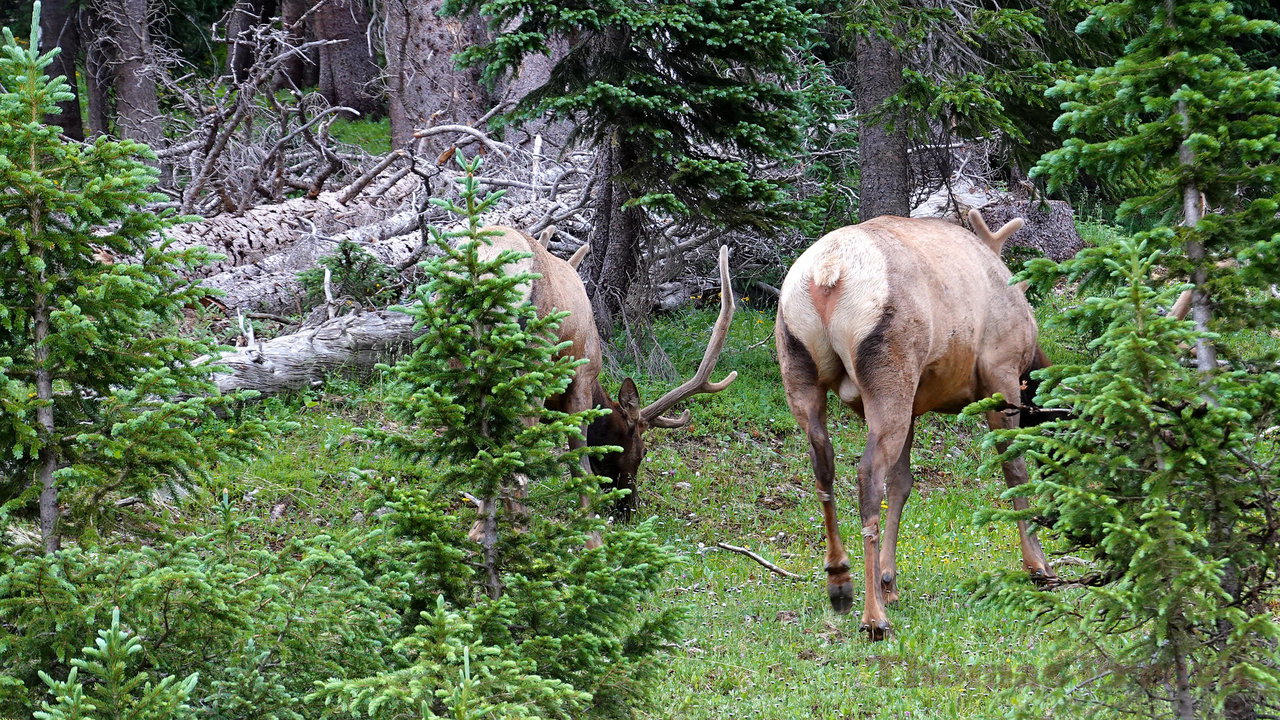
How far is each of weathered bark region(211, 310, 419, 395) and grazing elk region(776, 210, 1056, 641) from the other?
444cm

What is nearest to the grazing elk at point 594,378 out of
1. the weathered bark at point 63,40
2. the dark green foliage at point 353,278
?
the dark green foliage at point 353,278

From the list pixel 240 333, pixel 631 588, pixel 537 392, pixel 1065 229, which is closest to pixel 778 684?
pixel 631 588

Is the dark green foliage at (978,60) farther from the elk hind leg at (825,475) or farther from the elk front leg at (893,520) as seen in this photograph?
the elk hind leg at (825,475)

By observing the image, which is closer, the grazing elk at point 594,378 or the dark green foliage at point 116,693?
the dark green foliage at point 116,693

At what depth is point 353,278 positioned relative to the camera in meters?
11.6

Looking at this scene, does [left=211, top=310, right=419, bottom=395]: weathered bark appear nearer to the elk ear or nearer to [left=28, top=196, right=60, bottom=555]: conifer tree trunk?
the elk ear

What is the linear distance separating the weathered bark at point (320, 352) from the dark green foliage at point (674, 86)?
2421mm

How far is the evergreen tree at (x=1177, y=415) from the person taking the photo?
351cm

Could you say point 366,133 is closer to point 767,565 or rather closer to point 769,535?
point 769,535

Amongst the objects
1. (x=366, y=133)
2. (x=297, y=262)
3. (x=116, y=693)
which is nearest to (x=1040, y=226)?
(x=297, y=262)

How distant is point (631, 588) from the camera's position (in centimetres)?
407

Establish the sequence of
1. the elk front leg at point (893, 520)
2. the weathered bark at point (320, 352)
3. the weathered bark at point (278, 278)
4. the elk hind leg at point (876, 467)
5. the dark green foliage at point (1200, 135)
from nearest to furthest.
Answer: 1. the dark green foliage at point (1200, 135)
2. the elk hind leg at point (876, 467)
3. the elk front leg at point (893, 520)
4. the weathered bark at point (320, 352)
5. the weathered bark at point (278, 278)

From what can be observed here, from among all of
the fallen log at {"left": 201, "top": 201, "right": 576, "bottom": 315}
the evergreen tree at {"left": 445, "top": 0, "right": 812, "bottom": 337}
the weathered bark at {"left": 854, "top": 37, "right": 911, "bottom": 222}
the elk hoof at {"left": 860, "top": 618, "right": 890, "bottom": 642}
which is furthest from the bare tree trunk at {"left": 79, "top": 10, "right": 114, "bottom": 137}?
the elk hoof at {"left": 860, "top": 618, "right": 890, "bottom": 642}

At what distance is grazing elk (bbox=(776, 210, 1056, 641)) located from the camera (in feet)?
23.2
